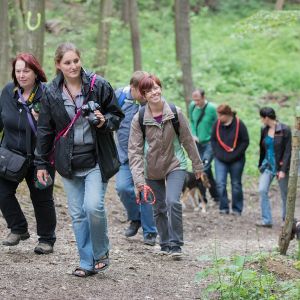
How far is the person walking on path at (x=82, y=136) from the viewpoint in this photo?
Result: 6184 mm

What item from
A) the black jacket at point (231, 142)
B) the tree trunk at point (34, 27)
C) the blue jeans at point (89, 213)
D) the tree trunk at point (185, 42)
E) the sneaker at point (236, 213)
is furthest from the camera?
the tree trunk at point (185, 42)

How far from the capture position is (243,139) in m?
13.1

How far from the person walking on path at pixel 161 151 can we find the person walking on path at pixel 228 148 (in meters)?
5.26

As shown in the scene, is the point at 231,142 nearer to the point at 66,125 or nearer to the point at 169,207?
the point at 169,207

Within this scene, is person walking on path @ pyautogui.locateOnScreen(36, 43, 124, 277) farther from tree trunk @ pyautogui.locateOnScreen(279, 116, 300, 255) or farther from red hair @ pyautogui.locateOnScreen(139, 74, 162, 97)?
tree trunk @ pyautogui.locateOnScreen(279, 116, 300, 255)

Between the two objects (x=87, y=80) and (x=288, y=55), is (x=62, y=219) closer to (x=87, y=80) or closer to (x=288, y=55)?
(x=87, y=80)

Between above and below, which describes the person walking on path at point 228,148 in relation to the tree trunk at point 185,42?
below

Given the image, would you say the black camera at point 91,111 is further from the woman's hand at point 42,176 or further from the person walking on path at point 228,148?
the person walking on path at point 228,148

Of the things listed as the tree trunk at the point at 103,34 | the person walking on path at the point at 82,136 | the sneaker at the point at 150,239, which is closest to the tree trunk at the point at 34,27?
the sneaker at the point at 150,239

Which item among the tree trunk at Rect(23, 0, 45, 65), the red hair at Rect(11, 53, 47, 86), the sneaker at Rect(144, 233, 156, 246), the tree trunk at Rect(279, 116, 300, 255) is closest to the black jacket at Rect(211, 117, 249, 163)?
the tree trunk at Rect(23, 0, 45, 65)

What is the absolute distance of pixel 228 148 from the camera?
1316 cm

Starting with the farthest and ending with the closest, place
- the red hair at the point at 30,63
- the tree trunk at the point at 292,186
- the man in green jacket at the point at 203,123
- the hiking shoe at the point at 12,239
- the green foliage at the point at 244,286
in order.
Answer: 1. the man in green jacket at the point at 203,123
2. the tree trunk at the point at 292,186
3. the hiking shoe at the point at 12,239
4. the red hair at the point at 30,63
5. the green foliage at the point at 244,286

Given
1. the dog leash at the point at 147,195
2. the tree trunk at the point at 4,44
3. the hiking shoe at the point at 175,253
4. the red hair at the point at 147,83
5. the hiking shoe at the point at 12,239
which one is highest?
the tree trunk at the point at 4,44

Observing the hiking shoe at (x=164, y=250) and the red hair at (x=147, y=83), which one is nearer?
the red hair at (x=147, y=83)
